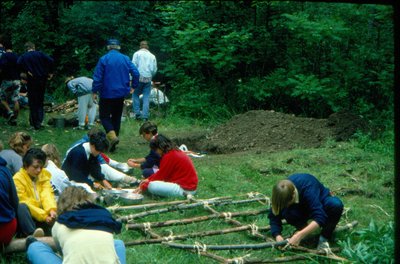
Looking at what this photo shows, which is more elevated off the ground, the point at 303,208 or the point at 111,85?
the point at 303,208

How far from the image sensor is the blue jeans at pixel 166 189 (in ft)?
26.0

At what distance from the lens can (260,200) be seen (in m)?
7.88

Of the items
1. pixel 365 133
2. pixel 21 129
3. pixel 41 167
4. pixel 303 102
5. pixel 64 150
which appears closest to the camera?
pixel 41 167

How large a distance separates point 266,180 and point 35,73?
613 centimetres

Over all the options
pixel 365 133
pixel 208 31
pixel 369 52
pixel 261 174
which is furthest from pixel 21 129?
pixel 369 52

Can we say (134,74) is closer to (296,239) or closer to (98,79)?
(98,79)

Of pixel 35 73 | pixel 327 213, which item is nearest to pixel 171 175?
pixel 327 213

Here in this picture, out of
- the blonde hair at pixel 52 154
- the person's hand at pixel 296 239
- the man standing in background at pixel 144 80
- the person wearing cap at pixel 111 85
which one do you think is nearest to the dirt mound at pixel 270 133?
the person wearing cap at pixel 111 85

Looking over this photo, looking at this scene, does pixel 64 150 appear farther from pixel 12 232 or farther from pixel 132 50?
pixel 132 50

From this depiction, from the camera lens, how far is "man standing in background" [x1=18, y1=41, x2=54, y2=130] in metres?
13.0

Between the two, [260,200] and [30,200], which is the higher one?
[30,200]

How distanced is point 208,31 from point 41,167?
983cm

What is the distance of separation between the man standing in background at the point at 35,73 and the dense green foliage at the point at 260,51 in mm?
3201

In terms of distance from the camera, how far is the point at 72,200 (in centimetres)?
489
